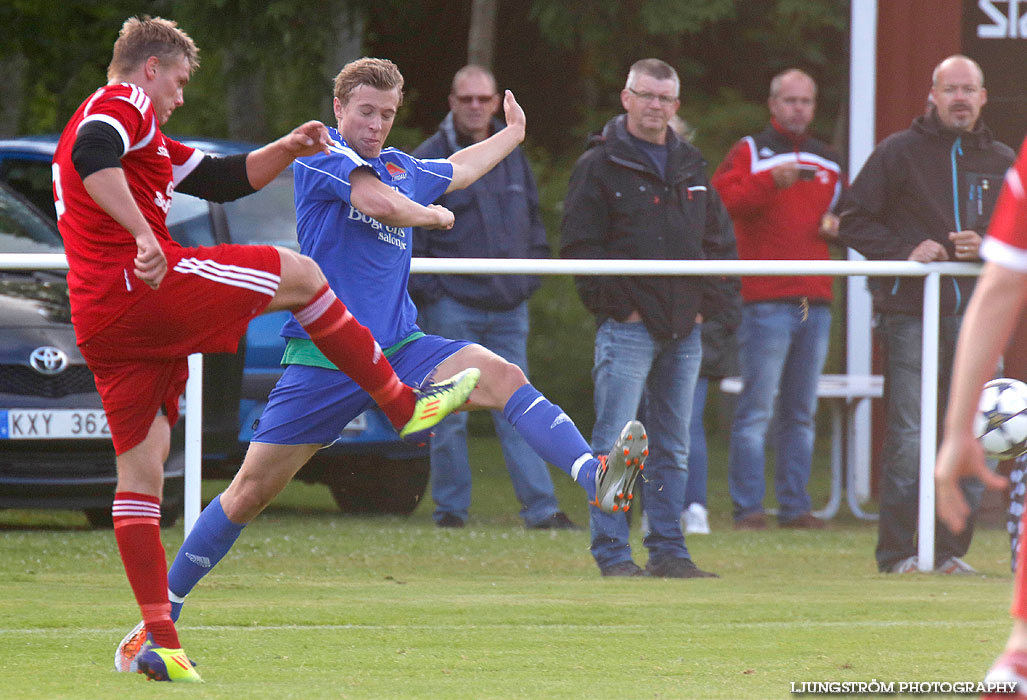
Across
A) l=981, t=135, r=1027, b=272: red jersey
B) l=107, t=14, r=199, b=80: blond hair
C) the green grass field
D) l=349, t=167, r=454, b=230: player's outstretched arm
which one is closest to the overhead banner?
the green grass field

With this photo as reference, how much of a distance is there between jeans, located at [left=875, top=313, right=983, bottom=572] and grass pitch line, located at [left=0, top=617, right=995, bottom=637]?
4.50 feet

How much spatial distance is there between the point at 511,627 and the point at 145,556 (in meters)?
1.81

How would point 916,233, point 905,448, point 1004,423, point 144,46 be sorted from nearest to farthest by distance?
point 144,46 < point 1004,423 < point 905,448 < point 916,233

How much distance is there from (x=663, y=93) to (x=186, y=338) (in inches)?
148

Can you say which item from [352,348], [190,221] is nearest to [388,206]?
[352,348]

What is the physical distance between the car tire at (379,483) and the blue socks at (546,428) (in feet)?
7.83

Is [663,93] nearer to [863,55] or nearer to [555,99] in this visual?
[863,55]

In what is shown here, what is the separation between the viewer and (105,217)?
4.64 m

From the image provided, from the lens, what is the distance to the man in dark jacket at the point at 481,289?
774cm

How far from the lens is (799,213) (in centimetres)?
961

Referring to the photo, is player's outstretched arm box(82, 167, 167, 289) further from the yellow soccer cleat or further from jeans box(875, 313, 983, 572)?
jeans box(875, 313, 983, 572)

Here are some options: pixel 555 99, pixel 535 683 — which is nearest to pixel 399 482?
pixel 535 683

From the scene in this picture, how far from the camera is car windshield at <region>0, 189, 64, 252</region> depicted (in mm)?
8297

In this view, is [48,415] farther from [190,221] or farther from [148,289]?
[148,289]
